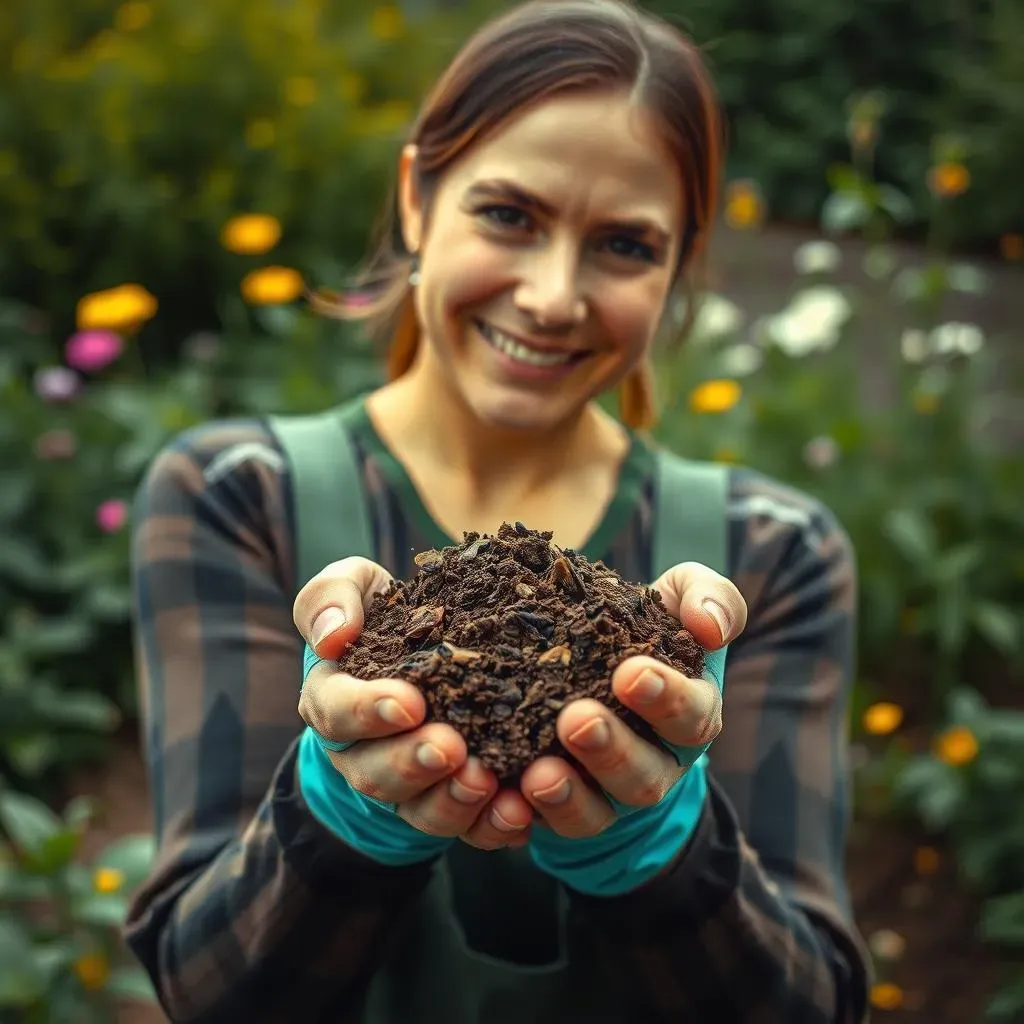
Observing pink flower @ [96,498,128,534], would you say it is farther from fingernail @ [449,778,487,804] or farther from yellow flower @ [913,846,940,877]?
fingernail @ [449,778,487,804]

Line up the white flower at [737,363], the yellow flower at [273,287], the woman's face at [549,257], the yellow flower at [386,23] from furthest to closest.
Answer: the yellow flower at [386,23], the white flower at [737,363], the yellow flower at [273,287], the woman's face at [549,257]

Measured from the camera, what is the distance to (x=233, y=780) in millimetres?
1450

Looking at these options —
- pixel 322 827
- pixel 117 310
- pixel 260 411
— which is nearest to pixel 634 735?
pixel 322 827

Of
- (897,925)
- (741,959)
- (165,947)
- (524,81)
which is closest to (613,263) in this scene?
(524,81)

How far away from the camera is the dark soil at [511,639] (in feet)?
3.30

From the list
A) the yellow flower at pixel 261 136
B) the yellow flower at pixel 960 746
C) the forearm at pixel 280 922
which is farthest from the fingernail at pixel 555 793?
the yellow flower at pixel 261 136

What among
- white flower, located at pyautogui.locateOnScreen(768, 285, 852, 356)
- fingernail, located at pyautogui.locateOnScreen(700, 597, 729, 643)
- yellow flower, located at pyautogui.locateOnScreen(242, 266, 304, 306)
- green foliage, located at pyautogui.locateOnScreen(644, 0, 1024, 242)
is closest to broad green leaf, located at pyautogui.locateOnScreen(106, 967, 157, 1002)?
fingernail, located at pyautogui.locateOnScreen(700, 597, 729, 643)

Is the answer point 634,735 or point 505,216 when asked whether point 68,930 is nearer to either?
point 505,216

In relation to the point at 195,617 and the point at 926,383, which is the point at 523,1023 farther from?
the point at 926,383

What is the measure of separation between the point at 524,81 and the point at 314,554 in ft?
1.86

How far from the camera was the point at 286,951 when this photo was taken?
1293 millimetres

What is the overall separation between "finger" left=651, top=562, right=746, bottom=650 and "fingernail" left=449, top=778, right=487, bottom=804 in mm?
222

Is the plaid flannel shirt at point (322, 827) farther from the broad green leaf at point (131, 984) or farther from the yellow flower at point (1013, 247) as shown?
the yellow flower at point (1013, 247)

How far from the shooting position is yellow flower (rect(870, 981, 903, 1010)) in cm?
262
